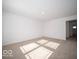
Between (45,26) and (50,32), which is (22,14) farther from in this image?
(50,32)

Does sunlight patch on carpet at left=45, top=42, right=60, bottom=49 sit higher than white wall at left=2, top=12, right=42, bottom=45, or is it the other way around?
white wall at left=2, top=12, right=42, bottom=45

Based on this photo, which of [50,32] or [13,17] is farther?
[50,32]

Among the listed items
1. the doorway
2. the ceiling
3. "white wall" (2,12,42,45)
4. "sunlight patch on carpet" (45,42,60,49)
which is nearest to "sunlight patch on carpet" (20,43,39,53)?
"white wall" (2,12,42,45)

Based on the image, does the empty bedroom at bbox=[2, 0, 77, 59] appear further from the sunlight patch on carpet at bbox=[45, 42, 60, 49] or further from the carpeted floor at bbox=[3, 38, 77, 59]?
the sunlight patch on carpet at bbox=[45, 42, 60, 49]

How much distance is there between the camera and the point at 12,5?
34.6 inches

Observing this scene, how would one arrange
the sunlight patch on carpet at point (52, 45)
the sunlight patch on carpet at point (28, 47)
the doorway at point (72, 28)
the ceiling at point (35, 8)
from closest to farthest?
the doorway at point (72, 28), the ceiling at point (35, 8), the sunlight patch on carpet at point (28, 47), the sunlight patch on carpet at point (52, 45)

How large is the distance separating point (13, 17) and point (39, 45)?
749 mm

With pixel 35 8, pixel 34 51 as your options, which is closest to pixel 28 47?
pixel 34 51

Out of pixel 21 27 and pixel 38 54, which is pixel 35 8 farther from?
pixel 38 54

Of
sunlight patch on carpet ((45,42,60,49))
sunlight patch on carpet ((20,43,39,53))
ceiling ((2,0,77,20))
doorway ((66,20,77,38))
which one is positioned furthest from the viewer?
sunlight patch on carpet ((45,42,60,49))

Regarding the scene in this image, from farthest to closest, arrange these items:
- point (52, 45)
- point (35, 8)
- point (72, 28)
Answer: point (52, 45), point (35, 8), point (72, 28)

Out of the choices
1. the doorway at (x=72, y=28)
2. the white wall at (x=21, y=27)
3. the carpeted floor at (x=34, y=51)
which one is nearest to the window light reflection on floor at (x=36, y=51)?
the carpeted floor at (x=34, y=51)

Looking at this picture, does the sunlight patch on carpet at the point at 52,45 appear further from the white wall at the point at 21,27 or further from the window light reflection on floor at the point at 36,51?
the white wall at the point at 21,27

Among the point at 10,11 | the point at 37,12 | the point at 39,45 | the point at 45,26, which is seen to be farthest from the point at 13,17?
the point at 39,45
